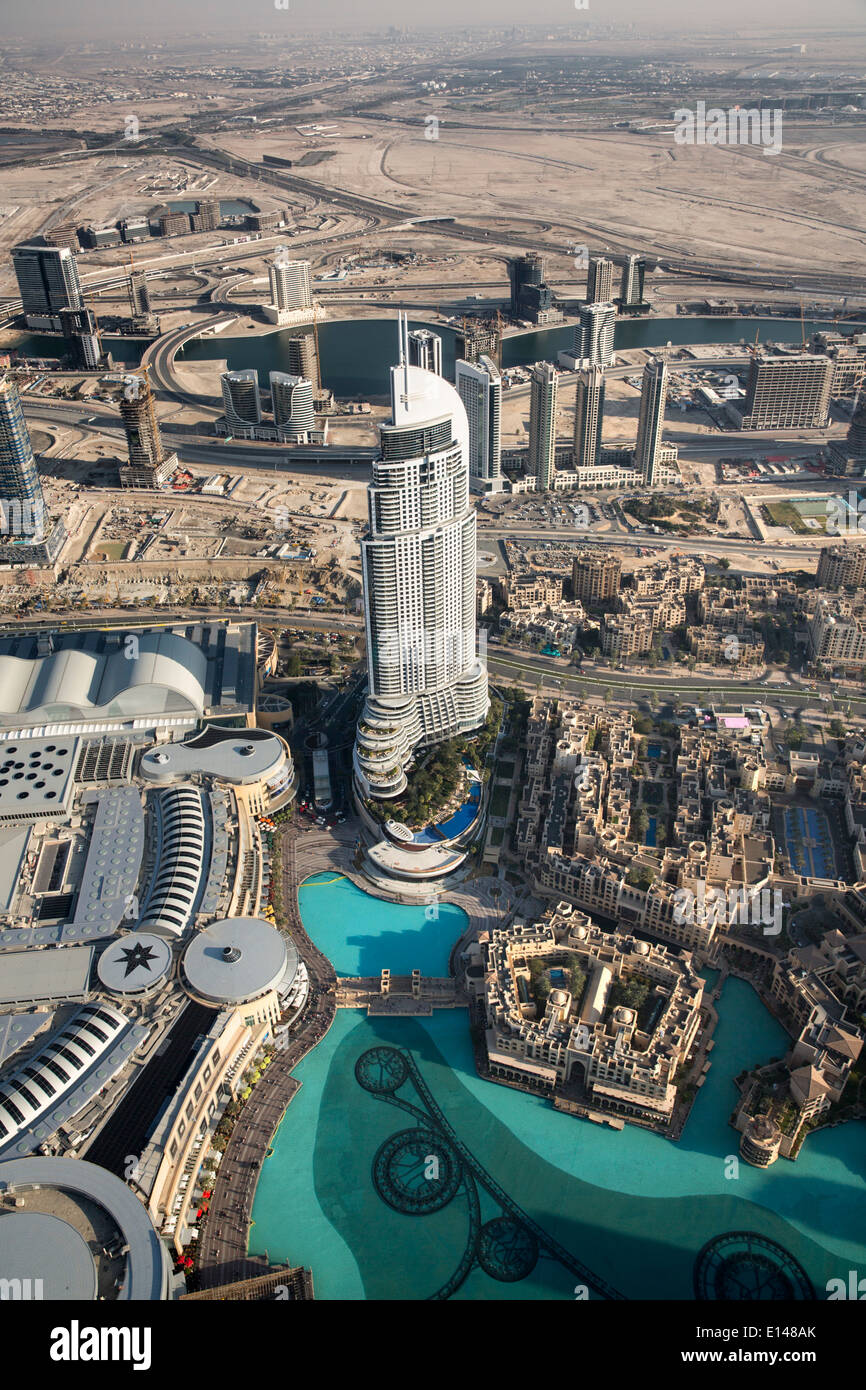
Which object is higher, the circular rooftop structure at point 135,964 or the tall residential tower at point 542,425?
the tall residential tower at point 542,425

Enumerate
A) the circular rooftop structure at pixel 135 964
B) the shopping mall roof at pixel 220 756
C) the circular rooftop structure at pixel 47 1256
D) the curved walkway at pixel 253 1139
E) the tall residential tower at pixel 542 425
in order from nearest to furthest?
the circular rooftop structure at pixel 47 1256, the curved walkway at pixel 253 1139, the circular rooftop structure at pixel 135 964, the shopping mall roof at pixel 220 756, the tall residential tower at pixel 542 425

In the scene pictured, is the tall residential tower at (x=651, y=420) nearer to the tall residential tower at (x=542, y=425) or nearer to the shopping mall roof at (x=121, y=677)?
the tall residential tower at (x=542, y=425)

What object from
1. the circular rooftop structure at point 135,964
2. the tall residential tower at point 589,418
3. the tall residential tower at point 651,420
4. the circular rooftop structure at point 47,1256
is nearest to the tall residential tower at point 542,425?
the tall residential tower at point 589,418

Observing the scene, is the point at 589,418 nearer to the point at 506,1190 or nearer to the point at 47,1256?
the point at 506,1190

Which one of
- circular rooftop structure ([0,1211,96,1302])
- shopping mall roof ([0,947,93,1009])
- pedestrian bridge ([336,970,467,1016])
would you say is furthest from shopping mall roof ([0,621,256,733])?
circular rooftop structure ([0,1211,96,1302])

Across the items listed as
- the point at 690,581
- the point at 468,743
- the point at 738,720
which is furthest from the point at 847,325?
the point at 468,743

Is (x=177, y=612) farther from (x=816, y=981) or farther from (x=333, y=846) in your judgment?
(x=816, y=981)
